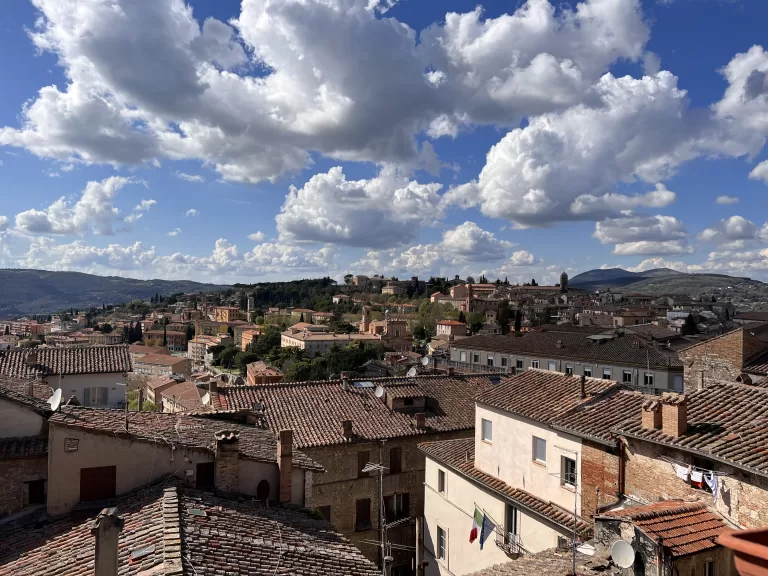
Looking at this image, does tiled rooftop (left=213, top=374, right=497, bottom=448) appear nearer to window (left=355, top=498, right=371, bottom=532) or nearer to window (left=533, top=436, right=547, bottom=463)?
window (left=355, top=498, right=371, bottom=532)

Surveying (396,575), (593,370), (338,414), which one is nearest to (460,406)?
(338,414)

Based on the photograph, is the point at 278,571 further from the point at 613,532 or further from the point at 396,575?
the point at 396,575

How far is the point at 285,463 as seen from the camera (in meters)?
13.2

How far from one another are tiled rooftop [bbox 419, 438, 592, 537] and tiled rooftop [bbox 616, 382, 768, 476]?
2954 millimetres

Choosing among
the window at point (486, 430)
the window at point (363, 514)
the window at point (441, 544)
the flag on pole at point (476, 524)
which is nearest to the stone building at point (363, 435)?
the window at point (363, 514)

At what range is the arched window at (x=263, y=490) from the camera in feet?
43.0

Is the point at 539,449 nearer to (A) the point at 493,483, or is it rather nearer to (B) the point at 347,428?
(A) the point at 493,483

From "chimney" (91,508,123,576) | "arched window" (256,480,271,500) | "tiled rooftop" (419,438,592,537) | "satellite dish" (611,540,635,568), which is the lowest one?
"tiled rooftop" (419,438,592,537)

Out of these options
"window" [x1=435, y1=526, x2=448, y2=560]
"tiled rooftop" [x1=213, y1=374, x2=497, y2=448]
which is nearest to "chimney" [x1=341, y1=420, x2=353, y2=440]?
"tiled rooftop" [x1=213, y1=374, x2=497, y2=448]

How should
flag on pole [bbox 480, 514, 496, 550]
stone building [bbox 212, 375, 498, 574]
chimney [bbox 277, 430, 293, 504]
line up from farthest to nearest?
stone building [bbox 212, 375, 498, 574], flag on pole [bbox 480, 514, 496, 550], chimney [bbox 277, 430, 293, 504]

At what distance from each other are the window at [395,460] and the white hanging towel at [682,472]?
43.8 ft

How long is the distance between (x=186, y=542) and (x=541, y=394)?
11951 mm

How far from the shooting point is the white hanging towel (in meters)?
11.0

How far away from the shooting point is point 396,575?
21891 mm
